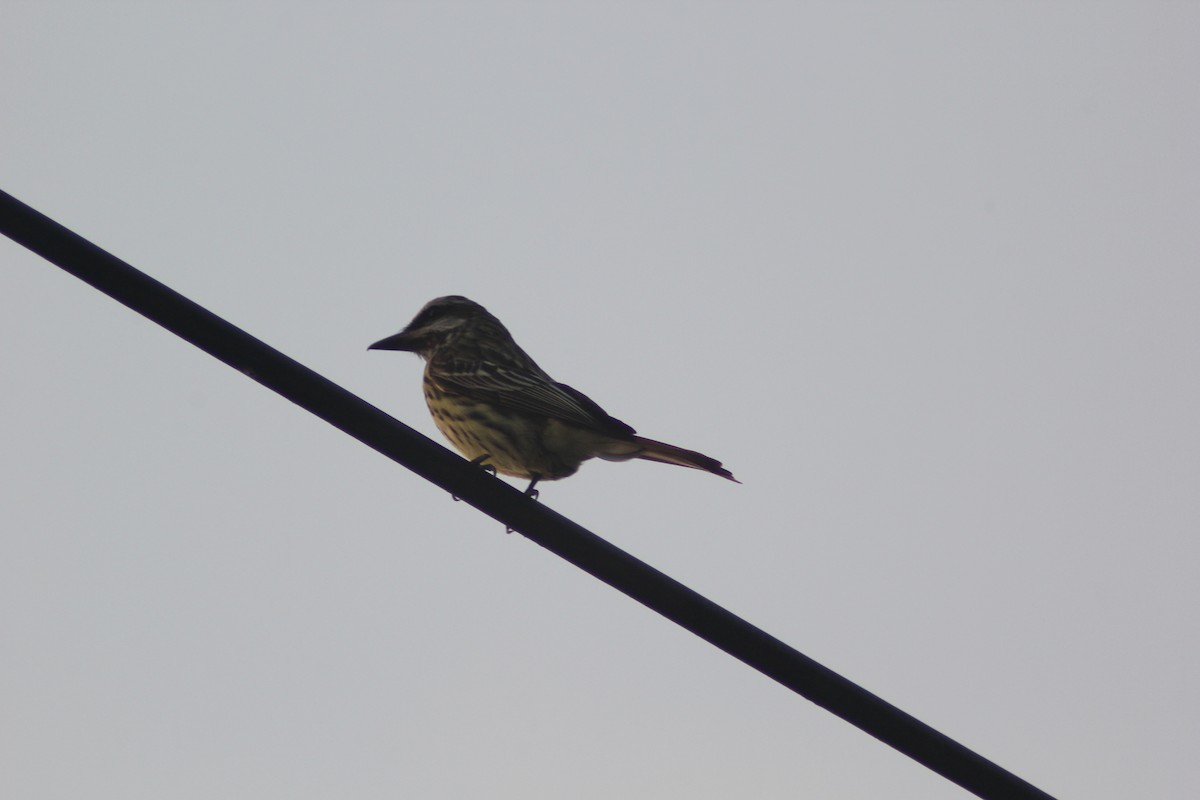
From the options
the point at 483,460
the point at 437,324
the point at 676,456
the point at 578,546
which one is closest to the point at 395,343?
the point at 437,324

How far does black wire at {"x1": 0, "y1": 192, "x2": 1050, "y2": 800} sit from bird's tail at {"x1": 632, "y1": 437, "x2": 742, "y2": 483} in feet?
7.42

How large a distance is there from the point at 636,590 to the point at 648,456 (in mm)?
3235

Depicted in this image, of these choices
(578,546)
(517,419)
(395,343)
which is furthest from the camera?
(395,343)

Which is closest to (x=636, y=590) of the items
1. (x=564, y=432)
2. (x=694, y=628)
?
(x=694, y=628)

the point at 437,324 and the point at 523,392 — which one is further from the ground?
the point at 437,324

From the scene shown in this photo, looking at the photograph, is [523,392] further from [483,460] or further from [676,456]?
[676,456]

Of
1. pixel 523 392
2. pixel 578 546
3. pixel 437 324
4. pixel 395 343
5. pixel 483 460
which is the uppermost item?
pixel 437 324

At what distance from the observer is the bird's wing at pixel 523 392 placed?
719cm

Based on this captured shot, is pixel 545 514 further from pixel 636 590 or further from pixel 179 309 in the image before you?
pixel 179 309

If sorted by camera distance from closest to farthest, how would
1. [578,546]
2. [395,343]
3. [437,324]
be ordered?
[578,546], [395,343], [437,324]

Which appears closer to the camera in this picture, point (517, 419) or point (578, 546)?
point (578, 546)

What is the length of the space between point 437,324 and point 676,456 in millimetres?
3403

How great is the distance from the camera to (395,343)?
9258mm

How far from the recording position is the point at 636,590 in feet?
11.8
